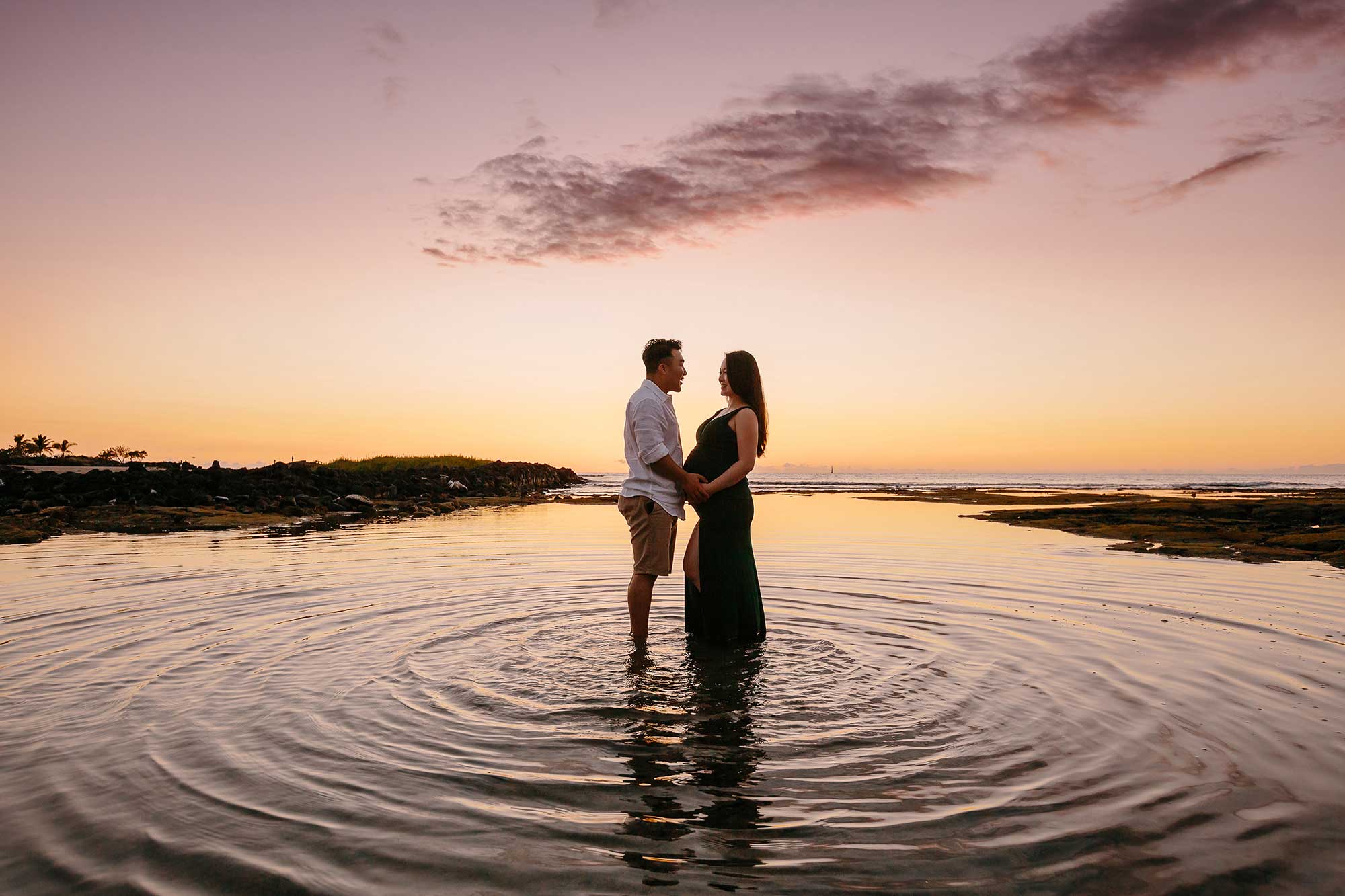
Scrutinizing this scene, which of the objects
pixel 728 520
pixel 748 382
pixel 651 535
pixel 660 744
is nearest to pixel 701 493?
pixel 728 520

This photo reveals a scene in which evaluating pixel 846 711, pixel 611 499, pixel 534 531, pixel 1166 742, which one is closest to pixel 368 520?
pixel 534 531

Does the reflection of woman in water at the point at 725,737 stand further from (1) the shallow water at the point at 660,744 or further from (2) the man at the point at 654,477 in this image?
(2) the man at the point at 654,477

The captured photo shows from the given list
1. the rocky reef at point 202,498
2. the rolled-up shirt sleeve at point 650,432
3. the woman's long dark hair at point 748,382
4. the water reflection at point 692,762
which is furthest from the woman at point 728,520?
the rocky reef at point 202,498

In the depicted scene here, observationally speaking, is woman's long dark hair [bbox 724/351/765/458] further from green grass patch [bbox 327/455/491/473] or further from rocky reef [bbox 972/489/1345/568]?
green grass patch [bbox 327/455/491/473]

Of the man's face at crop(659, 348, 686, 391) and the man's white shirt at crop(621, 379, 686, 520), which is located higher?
the man's face at crop(659, 348, 686, 391)

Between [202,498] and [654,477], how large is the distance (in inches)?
837

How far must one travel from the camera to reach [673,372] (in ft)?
26.4

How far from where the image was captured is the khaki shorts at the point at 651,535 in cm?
798

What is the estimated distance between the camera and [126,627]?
26.5ft

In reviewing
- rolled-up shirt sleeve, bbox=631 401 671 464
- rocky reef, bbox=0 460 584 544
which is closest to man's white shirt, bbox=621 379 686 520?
rolled-up shirt sleeve, bbox=631 401 671 464

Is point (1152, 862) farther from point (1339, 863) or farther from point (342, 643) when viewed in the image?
point (342, 643)

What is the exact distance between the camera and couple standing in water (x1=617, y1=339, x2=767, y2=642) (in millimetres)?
7855

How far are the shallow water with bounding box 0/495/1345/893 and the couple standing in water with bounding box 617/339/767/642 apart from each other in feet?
1.61

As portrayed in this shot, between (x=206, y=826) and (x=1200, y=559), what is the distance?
1610 cm
